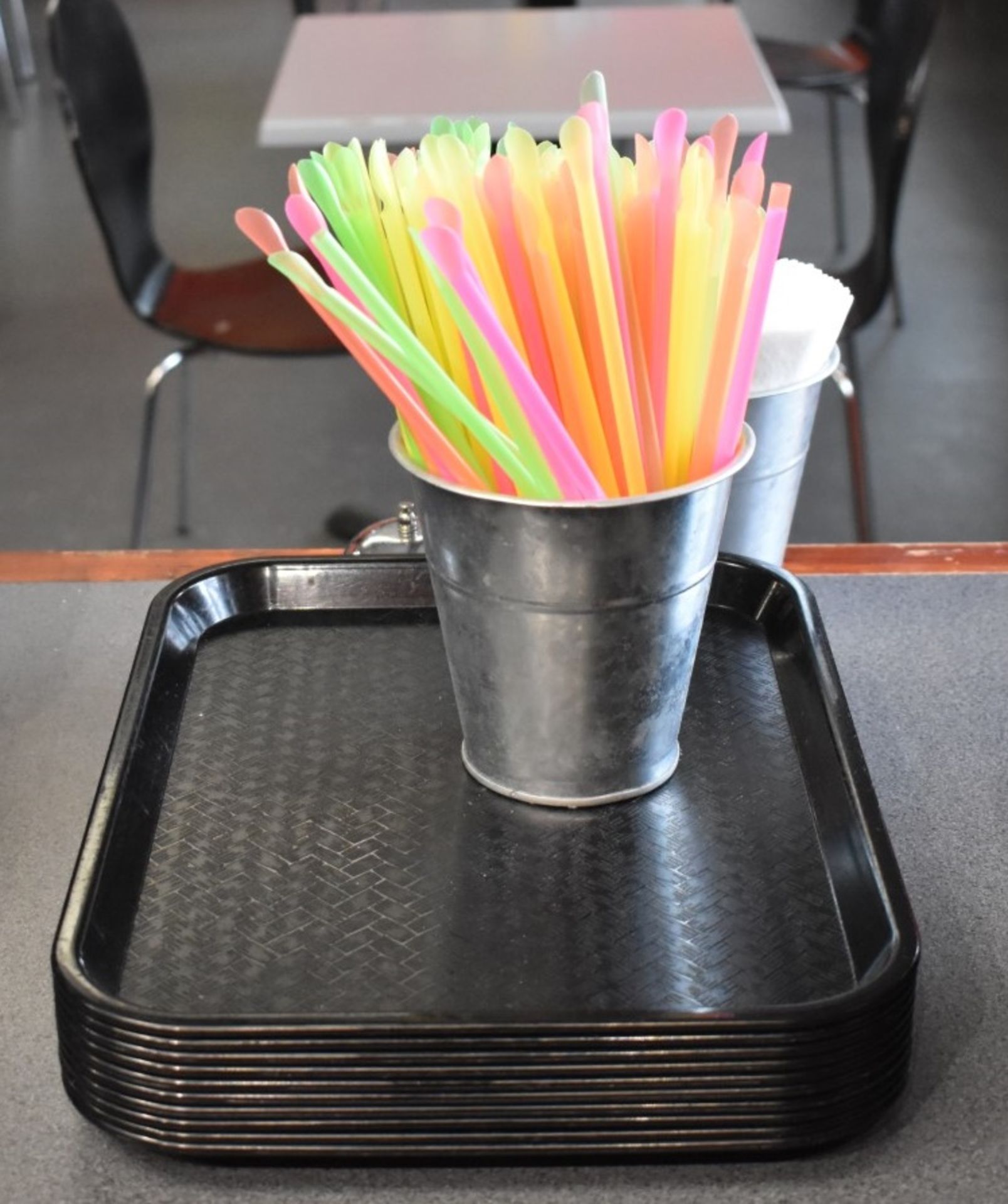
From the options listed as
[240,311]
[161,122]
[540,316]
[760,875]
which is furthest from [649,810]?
[161,122]

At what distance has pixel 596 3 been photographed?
4586 mm

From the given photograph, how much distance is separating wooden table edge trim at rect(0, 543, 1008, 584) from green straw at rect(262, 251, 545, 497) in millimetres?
328

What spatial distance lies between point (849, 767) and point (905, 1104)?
0.38 feet

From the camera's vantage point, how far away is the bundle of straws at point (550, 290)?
446 millimetres

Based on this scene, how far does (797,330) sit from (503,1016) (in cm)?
33

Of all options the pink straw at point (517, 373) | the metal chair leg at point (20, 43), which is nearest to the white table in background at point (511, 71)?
the pink straw at point (517, 373)

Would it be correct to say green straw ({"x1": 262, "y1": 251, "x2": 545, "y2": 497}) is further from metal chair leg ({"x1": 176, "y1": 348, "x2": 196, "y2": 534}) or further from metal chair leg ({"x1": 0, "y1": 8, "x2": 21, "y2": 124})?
metal chair leg ({"x1": 0, "y1": 8, "x2": 21, "y2": 124})

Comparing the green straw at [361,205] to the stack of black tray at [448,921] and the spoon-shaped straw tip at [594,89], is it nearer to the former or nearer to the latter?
the spoon-shaped straw tip at [594,89]

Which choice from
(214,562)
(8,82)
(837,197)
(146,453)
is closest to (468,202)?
(214,562)

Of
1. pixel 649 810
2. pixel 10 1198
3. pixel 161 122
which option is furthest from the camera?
pixel 161 122

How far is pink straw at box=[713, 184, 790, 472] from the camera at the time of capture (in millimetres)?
457

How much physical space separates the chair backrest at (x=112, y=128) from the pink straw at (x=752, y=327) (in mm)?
1439

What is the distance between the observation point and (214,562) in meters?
0.79

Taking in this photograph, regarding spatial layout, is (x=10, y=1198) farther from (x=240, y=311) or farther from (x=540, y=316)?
(x=240, y=311)
